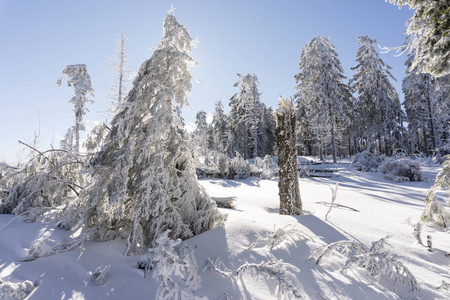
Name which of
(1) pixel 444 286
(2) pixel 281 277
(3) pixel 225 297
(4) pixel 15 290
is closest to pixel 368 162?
(1) pixel 444 286

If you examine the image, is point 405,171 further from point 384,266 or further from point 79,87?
point 79,87

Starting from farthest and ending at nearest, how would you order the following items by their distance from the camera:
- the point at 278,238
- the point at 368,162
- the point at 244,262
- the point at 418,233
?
the point at 368,162
the point at 418,233
the point at 278,238
the point at 244,262

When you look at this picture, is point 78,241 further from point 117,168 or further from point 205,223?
point 205,223

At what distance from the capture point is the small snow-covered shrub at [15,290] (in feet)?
5.81

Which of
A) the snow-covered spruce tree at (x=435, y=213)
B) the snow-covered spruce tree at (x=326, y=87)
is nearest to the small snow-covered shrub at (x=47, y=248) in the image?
the snow-covered spruce tree at (x=435, y=213)

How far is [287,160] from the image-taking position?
13.9 feet

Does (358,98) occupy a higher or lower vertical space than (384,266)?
higher

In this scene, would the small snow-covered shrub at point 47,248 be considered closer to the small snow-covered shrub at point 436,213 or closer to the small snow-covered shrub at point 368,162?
the small snow-covered shrub at point 436,213

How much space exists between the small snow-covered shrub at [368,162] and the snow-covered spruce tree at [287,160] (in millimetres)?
12321

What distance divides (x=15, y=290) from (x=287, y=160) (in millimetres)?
4023

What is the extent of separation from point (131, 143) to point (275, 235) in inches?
88.8

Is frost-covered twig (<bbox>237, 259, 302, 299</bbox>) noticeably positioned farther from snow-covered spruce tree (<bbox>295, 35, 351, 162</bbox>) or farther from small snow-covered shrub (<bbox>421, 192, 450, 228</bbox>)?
snow-covered spruce tree (<bbox>295, 35, 351, 162</bbox>)

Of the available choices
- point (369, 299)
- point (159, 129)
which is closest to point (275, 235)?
point (369, 299)

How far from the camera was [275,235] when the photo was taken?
2.69 metres
